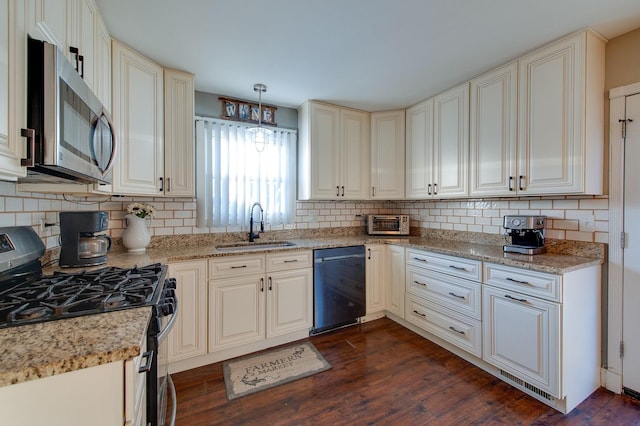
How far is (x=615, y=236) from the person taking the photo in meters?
1.90

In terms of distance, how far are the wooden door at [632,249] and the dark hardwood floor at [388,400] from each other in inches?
10.0

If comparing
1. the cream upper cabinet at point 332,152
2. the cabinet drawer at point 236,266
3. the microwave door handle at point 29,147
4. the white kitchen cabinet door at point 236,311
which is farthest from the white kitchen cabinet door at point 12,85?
the cream upper cabinet at point 332,152

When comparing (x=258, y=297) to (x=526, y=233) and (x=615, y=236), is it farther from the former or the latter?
(x=615, y=236)

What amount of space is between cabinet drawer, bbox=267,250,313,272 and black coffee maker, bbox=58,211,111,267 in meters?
1.21

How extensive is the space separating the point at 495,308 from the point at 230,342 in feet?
6.89

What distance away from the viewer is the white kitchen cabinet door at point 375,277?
119 inches

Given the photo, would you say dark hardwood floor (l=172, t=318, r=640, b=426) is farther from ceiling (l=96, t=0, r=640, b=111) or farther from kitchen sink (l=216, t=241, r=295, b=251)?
ceiling (l=96, t=0, r=640, b=111)

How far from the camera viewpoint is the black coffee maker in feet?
5.57

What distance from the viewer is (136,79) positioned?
2068 millimetres

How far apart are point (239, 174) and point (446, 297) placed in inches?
91.2

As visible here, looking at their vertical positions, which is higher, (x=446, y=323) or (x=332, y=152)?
(x=332, y=152)

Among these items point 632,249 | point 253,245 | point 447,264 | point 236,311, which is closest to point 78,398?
point 236,311

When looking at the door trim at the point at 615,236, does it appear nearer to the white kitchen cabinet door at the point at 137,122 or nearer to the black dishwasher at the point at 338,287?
the black dishwasher at the point at 338,287

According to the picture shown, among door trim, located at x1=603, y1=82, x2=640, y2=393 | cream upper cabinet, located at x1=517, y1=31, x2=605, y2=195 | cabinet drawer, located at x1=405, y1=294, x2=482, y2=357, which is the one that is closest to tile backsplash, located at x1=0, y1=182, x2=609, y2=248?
door trim, located at x1=603, y1=82, x2=640, y2=393
